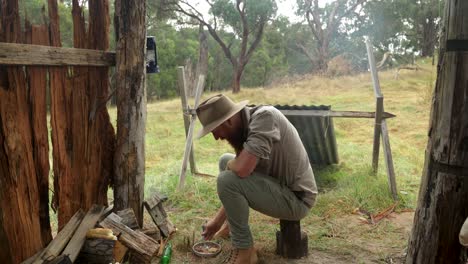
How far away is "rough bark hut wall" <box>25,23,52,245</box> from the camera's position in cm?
263

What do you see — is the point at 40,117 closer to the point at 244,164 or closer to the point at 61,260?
the point at 61,260

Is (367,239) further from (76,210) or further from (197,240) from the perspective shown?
(76,210)

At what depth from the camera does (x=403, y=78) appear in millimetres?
17125

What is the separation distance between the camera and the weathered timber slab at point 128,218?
332cm

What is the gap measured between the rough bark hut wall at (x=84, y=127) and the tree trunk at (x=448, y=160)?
7.75ft

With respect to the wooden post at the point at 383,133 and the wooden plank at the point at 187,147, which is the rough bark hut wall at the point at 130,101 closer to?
the wooden plank at the point at 187,147

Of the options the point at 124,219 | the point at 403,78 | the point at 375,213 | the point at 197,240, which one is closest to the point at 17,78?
the point at 124,219

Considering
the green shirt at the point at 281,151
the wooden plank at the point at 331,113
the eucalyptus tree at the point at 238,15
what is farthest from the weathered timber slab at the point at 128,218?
the eucalyptus tree at the point at 238,15

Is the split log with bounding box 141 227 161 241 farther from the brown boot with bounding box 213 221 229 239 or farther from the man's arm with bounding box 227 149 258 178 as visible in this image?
the man's arm with bounding box 227 149 258 178

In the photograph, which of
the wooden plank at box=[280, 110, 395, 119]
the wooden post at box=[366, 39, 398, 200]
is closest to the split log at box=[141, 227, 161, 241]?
the wooden plank at box=[280, 110, 395, 119]

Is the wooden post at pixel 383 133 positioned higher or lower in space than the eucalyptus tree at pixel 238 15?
lower

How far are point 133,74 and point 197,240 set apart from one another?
1.62 metres

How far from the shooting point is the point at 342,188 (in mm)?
5410

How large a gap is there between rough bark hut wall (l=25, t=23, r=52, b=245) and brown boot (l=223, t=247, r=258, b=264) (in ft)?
4.55
